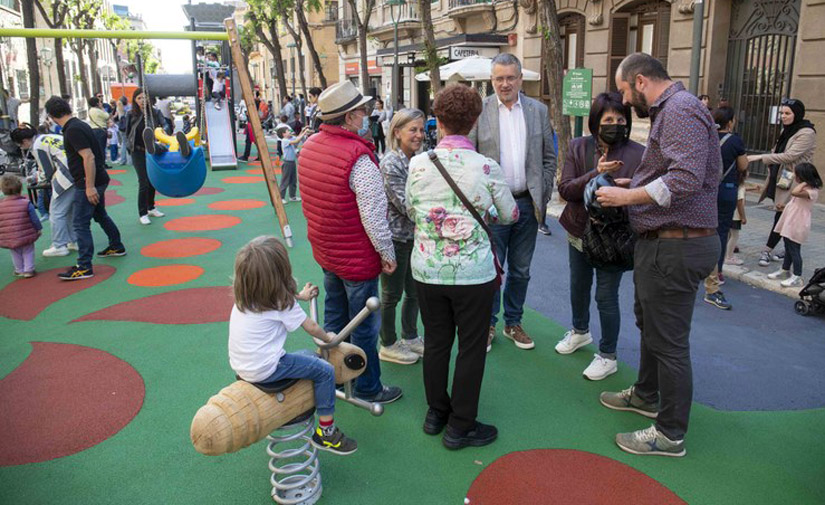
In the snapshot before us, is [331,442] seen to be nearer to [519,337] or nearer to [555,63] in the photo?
[519,337]

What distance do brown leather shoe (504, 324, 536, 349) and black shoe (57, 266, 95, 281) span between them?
4.66 m

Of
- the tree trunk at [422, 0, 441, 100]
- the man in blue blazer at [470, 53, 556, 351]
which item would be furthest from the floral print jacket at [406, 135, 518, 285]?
the tree trunk at [422, 0, 441, 100]

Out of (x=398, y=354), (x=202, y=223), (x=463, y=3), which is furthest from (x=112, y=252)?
(x=463, y=3)

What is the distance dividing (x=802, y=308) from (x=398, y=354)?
3.66 m

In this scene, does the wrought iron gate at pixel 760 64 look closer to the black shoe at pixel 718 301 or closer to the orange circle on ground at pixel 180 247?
the black shoe at pixel 718 301

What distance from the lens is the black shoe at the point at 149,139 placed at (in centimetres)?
721

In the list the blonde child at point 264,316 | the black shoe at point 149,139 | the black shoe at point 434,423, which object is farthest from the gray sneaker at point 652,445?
the black shoe at point 149,139

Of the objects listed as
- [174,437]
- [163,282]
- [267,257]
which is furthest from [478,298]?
[163,282]

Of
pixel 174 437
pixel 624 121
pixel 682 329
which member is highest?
pixel 624 121

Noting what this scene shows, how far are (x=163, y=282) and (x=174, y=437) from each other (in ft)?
10.9

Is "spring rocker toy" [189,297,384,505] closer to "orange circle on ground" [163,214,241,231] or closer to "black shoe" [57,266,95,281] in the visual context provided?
"black shoe" [57,266,95,281]

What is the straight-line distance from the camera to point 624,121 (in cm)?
364

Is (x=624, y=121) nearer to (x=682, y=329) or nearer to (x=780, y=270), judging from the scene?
(x=682, y=329)

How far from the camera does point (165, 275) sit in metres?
6.75
